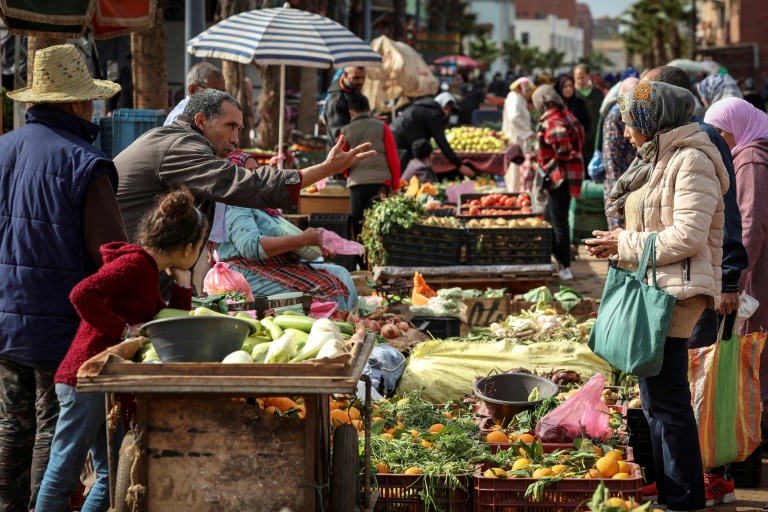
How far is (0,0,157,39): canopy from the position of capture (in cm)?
576

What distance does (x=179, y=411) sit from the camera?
352cm

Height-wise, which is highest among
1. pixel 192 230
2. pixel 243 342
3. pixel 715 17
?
pixel 715 17

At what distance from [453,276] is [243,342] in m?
5.82

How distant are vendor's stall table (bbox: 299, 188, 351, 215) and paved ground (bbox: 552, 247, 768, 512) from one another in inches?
93.0

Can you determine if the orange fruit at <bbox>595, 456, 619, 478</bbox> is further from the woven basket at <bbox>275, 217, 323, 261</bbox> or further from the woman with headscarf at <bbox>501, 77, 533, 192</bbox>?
the woman with headscarf at <bbox>501, 77, 533, 192</bbox>

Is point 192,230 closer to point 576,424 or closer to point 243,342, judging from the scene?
point 243,342

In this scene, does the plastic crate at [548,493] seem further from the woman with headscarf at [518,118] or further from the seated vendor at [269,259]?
the woman with headscarf at [518,118]

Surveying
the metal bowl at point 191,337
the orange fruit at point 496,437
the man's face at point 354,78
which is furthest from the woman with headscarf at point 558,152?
the metal bowl at point 191,337

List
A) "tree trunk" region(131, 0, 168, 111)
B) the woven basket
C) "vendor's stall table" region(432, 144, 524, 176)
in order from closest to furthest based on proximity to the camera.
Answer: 1. the woven basket
2. "tree trunk" region(131, 0, 168, 111)
3. "vendor's stall table" region(432, 144, 524, 176)

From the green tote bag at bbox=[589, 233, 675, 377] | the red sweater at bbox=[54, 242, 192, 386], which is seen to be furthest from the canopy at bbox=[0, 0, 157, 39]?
the green tote bag at bbox=[589, 233, 675, 377]

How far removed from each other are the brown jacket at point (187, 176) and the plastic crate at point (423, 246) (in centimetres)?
445

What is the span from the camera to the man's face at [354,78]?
1040 cm

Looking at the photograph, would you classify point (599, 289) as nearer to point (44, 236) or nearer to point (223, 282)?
point (223, 282)

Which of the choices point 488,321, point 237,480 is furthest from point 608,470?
point 488,321
